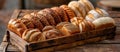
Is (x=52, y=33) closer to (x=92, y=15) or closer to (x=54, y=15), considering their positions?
(x=54, y=15)

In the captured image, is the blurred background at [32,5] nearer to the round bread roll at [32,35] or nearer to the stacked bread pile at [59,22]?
the stacked bread pile at [59,22]

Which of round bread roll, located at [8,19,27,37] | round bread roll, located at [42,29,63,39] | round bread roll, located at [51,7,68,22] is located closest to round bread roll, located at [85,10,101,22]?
round bread roll, located at [51,7,68,22]

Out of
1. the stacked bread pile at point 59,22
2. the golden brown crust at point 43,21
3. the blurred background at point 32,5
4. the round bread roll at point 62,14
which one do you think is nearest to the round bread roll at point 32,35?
the stacked bread pile at point 59,22

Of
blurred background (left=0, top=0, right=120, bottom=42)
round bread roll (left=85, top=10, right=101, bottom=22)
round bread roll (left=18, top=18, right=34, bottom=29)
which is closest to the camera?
round bread roll (left=18, top=18, right=34, bottom=29)

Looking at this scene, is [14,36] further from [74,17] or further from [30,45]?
[74,17]

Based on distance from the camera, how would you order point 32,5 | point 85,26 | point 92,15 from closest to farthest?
1. point 85,26
2. point 92,15
3. point 32,5

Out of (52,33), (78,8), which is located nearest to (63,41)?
(52,33)

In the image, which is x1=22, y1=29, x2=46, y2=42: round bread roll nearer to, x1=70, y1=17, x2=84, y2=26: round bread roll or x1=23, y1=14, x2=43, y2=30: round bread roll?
x1=23, y1=14, x2=43, y2=30: round bread roll
